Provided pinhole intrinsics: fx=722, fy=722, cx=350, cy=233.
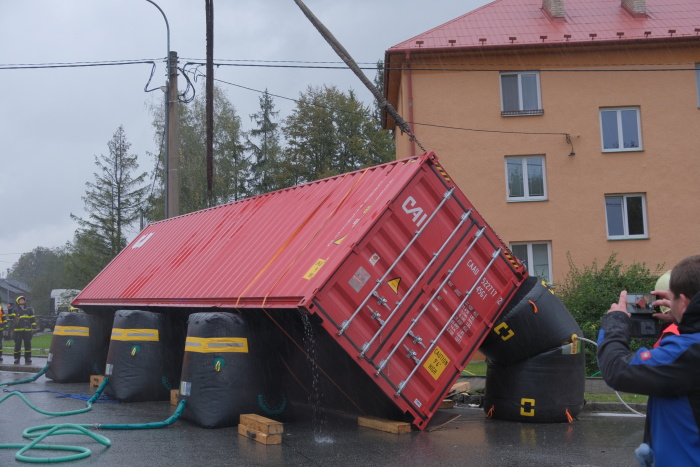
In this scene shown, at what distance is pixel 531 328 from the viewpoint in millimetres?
8438

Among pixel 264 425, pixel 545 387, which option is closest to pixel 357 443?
pixel 264 425

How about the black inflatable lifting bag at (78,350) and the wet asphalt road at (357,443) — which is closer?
the wet asphalt road at (357,443)

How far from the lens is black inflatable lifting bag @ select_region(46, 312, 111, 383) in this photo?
43.9 ft

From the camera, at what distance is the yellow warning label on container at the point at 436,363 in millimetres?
7938

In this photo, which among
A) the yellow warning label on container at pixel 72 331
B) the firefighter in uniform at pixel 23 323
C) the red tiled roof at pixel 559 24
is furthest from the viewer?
the red tiled roof at pixel 559 24

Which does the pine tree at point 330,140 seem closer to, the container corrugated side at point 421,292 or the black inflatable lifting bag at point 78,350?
the black inflatable lifting bag at point 78,350

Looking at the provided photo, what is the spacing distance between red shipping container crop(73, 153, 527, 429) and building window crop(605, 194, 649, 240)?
12.2 meters

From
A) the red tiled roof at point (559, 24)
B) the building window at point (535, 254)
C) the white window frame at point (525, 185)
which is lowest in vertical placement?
the building window at point (535, 254)

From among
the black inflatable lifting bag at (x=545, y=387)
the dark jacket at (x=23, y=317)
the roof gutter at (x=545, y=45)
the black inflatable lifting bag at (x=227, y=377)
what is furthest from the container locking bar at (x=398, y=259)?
the dark jacket at (x=23, y=317)

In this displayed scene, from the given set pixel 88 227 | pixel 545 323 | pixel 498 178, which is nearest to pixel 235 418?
pixel 545 323

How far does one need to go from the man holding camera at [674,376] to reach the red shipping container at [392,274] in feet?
14.8

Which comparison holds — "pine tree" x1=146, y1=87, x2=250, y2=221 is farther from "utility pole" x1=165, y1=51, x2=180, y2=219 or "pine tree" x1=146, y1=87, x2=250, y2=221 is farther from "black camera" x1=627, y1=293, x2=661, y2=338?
"black camera" x1=627, y1=293, x2=661, y2=338

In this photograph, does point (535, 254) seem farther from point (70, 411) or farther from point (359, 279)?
point (70, 411)

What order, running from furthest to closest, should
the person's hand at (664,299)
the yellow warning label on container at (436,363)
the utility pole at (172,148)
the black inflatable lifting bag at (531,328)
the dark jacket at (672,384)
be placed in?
the utility pole at (172,148) < the black inflatable lifting bag at (531,328) < the yellow warning label on container at (436,363) < the person's hand at (664,299) < the dark jacket at (672,384)
